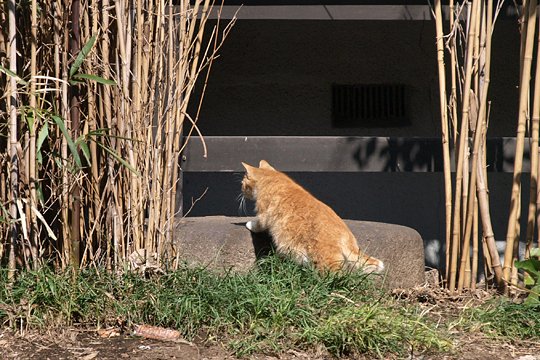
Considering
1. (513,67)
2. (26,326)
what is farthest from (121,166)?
(513,67)

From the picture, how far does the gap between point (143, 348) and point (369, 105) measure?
4.10 m

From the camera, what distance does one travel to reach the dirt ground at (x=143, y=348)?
13.8ft

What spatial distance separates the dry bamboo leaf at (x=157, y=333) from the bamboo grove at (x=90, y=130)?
1.47 ft

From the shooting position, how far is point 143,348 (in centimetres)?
429

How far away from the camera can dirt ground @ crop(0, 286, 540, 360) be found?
422 cm

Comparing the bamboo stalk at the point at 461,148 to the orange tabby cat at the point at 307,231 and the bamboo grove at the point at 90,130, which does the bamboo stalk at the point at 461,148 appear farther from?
the bamboo grove at the point at 90,130

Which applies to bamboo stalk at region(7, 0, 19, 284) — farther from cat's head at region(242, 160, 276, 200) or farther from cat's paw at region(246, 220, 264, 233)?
cat's head at region(242, 160, 276, 200)

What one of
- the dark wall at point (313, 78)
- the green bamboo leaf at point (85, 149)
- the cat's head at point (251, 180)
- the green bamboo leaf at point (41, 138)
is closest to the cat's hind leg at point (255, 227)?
the cat's head at point (251, 180)

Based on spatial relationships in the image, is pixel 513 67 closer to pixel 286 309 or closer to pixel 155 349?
pixel 286 309

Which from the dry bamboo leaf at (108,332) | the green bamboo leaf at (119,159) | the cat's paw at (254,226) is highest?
the green bamboo leaf at (119,159)

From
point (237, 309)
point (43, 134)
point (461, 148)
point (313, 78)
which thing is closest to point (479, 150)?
point (461, 148)

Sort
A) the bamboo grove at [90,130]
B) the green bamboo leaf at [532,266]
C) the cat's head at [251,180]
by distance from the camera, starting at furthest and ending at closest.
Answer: the cat's head at [251,180] → the green bamboo leaf at [532,266] → the bamboo grove at [90,130]

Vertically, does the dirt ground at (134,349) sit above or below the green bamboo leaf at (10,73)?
below

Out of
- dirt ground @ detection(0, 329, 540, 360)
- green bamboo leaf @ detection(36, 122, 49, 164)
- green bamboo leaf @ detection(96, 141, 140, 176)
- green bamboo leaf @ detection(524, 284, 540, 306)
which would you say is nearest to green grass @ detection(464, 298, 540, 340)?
green bamboo leaf @ detection(524, 284, 540, 306)
